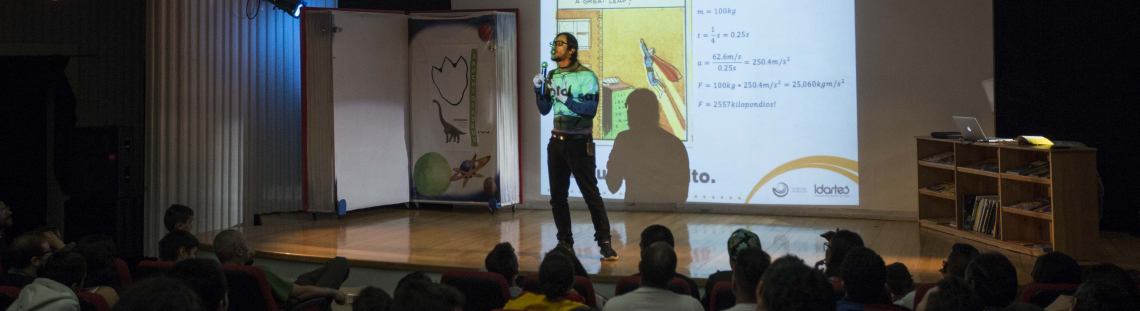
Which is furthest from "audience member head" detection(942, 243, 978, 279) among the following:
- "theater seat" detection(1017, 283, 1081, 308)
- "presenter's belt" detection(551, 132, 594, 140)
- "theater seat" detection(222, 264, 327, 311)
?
"theater seat" detection(222, 264, 327, 311)

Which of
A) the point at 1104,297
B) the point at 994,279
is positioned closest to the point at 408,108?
the point at 994,279

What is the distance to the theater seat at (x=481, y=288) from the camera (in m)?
2.46

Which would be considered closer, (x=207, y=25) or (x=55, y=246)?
(x=55, y=246)

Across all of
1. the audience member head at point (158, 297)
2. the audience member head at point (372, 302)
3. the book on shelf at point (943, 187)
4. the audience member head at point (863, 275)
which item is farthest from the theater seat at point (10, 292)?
the book on shelf at point (943, 187)

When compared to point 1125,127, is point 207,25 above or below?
above

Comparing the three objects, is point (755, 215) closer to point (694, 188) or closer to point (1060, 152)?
point (694, 188)

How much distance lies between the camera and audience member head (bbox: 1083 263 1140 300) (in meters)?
1.89

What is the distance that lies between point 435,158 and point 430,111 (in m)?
0.42

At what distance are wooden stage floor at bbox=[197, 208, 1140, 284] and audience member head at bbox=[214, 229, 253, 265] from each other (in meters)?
1.39

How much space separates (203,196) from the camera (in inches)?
235

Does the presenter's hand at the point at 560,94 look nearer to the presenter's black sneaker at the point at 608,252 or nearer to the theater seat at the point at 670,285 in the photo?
the presenter's black sneaker at the point at 608,252

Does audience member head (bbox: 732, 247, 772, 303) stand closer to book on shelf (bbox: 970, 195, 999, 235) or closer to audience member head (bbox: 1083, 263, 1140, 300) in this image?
audience member head (bbox: 1083, 263, 1140, 300)

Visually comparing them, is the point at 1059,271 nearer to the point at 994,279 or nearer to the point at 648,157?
the point at 994,279

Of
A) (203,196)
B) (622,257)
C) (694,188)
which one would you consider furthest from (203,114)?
(694,188)
